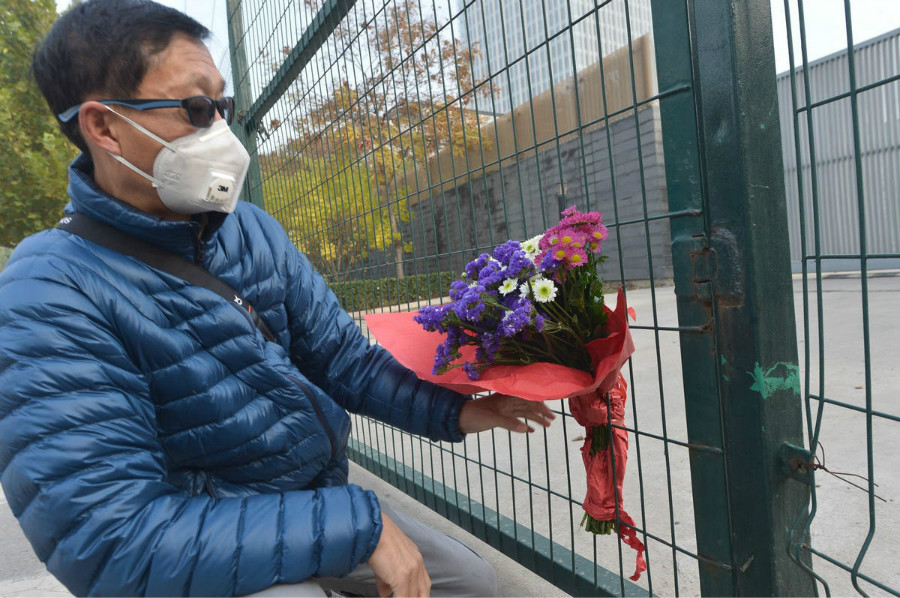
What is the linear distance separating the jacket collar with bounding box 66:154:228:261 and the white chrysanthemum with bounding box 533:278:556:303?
0.85 metres

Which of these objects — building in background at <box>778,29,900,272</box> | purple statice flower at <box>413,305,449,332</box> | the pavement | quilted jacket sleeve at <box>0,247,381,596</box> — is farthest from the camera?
the pavement

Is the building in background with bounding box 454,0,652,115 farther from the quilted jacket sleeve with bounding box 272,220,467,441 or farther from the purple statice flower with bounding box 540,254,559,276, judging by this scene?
the quilted jacket sleeve with bounding box 272,220,467,441

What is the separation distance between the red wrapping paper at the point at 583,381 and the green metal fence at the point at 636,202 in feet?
0.26

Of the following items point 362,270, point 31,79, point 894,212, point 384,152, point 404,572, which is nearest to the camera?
point 404,572

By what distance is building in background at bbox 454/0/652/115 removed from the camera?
5.27 ft

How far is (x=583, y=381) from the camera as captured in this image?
4.51 ft

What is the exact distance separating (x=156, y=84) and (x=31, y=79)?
405 millimetres

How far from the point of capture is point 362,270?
361cm

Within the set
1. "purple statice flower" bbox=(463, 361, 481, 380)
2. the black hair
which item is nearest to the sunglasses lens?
the black hair

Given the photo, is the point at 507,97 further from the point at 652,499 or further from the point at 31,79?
the point at 652,499

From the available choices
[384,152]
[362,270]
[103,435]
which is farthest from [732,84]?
[362,270]

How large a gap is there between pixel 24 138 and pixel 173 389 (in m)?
17.3

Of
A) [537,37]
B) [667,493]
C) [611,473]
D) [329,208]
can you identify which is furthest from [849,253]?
[329,208]

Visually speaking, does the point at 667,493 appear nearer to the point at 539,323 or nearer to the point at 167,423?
the point at 539,323
